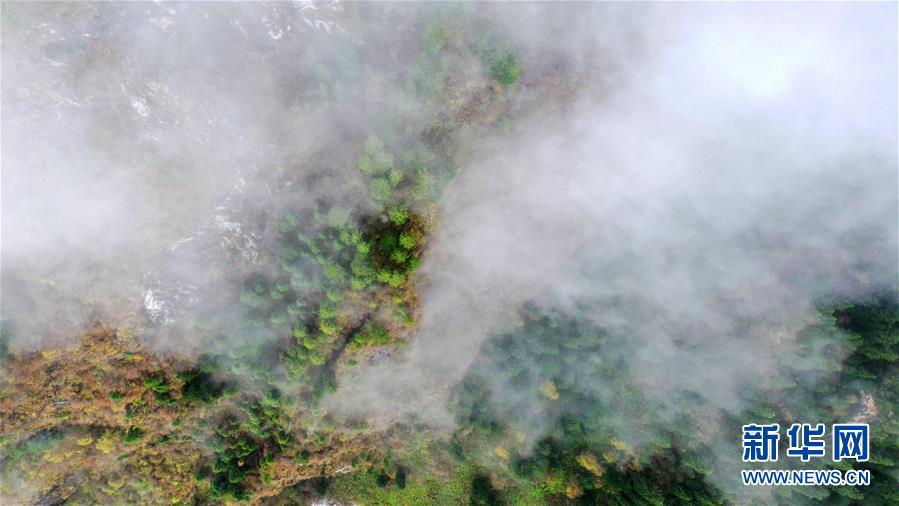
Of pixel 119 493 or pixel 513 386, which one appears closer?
pixel 119 493

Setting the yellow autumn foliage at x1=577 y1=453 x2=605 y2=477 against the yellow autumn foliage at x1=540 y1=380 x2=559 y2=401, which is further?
the yellow autumn foliage at x1=577 y1=453 x2=605 y2=477

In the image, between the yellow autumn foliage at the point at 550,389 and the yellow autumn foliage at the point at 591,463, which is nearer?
Answer: the yellow autumn foliage at the point at 550,389

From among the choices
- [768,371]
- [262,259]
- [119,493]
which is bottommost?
[119,493]

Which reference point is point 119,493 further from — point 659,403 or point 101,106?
point 659,403

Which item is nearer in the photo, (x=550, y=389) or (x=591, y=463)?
(x=550, y=389)

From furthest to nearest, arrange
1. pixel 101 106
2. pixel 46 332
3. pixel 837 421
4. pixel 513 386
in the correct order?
pixel 513 386 → pixel 837 421 → pixel 46 332 → pixel 101 106

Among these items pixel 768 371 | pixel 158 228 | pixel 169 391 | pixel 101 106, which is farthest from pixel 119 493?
pixel 768 371

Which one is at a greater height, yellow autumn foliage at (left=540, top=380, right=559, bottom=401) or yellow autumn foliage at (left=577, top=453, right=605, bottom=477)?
yellow autumn foliage at (left=540, top=380, right=559, bottom=401)

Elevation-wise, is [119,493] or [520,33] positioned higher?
[520,33]

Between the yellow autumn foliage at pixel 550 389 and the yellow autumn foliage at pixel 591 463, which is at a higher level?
the yellow autumn foliage at pixel 550 389

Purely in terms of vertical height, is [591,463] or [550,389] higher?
[550,389]

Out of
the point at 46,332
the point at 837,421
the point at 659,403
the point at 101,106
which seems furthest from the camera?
the point at 659,403
